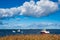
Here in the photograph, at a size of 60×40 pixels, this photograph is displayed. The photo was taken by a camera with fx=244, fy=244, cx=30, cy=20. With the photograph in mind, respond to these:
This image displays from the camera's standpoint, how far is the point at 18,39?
21156 millimetres

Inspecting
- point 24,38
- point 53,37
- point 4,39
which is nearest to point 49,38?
point 53,37

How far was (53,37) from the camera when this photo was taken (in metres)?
22.5

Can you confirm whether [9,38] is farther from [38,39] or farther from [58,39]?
[58,39]

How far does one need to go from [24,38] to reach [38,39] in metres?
1.24

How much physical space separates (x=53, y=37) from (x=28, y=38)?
8.26ft

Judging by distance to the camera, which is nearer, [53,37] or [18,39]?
[18,39]

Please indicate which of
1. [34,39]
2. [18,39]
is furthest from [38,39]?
[18,39]

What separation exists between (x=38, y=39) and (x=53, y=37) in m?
1.84

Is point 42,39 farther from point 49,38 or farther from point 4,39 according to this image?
point 4,39

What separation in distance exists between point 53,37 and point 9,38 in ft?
13.5

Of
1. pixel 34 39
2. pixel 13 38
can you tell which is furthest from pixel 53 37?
pixel 13 38

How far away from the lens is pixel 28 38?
21.5m

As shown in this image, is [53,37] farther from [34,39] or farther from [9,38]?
[9,38]

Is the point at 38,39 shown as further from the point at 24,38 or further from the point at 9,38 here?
the point at 9,38
